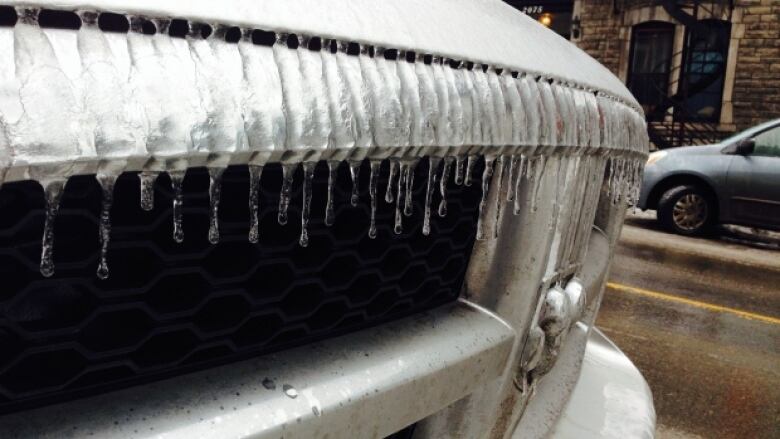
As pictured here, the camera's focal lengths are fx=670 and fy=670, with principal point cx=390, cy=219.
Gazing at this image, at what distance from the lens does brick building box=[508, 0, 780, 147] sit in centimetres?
1541

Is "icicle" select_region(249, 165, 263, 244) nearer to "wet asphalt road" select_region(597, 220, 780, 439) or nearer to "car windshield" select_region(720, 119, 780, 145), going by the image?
"wet asphalt road" select_region(597, 220, 780, 439)

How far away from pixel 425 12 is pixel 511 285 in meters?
0.49

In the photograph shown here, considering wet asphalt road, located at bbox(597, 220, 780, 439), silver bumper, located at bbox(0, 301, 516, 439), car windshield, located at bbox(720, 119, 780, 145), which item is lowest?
wet asphalt road, located at bbox(597, 220, 780, 439)

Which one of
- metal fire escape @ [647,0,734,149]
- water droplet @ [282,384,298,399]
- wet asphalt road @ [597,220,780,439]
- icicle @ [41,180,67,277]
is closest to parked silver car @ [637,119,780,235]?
wet asphalt road @ [597,220,780,439]

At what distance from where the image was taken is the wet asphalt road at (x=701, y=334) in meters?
3.02

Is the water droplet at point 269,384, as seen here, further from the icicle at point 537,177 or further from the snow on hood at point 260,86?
the icicle at point 537,177

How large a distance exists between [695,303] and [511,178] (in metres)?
4.54

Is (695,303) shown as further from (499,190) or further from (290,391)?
(290,391)

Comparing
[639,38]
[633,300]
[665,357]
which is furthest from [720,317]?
[639,38]

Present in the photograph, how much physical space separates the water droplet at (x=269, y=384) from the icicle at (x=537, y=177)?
0.52 m

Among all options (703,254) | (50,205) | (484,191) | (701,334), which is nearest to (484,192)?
(484,191)

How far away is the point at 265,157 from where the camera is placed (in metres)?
0.68

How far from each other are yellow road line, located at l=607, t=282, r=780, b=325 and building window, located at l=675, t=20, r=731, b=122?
12.5 metres

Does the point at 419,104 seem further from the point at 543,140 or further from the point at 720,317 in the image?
the point at 720,317
